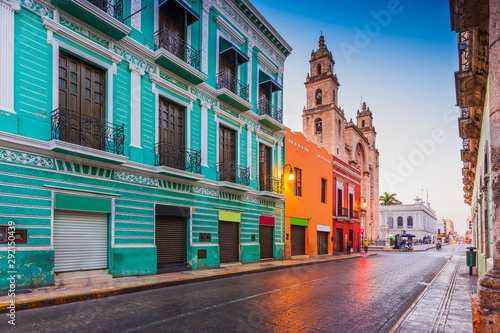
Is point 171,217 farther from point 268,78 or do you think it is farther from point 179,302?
point 268,78

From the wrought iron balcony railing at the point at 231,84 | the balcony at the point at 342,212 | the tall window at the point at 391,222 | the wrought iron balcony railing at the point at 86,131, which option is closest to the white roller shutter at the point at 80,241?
the wrought iron balcony railing at the point at 86,131

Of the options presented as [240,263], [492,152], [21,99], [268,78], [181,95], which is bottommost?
[240,263]

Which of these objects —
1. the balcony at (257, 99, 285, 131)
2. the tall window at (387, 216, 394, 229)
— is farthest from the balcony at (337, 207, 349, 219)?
the tall window at (387, 216, 394, 229)

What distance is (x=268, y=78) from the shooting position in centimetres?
1934

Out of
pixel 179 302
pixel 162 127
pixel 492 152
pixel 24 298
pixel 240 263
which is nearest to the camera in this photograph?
pixel 492 152

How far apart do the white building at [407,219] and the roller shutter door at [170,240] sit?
7820 cm

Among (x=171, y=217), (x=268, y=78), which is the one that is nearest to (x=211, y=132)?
(x=171, y=217)

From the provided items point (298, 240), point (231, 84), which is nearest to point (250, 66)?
point (231, 84)

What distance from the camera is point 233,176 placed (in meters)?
16.3

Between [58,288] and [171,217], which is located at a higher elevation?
[171,217]

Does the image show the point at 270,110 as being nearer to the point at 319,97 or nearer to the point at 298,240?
the point at 298,240

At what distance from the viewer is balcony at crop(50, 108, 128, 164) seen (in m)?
9.13

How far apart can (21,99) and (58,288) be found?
488cm

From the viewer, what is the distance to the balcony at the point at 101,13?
948 centimetres
